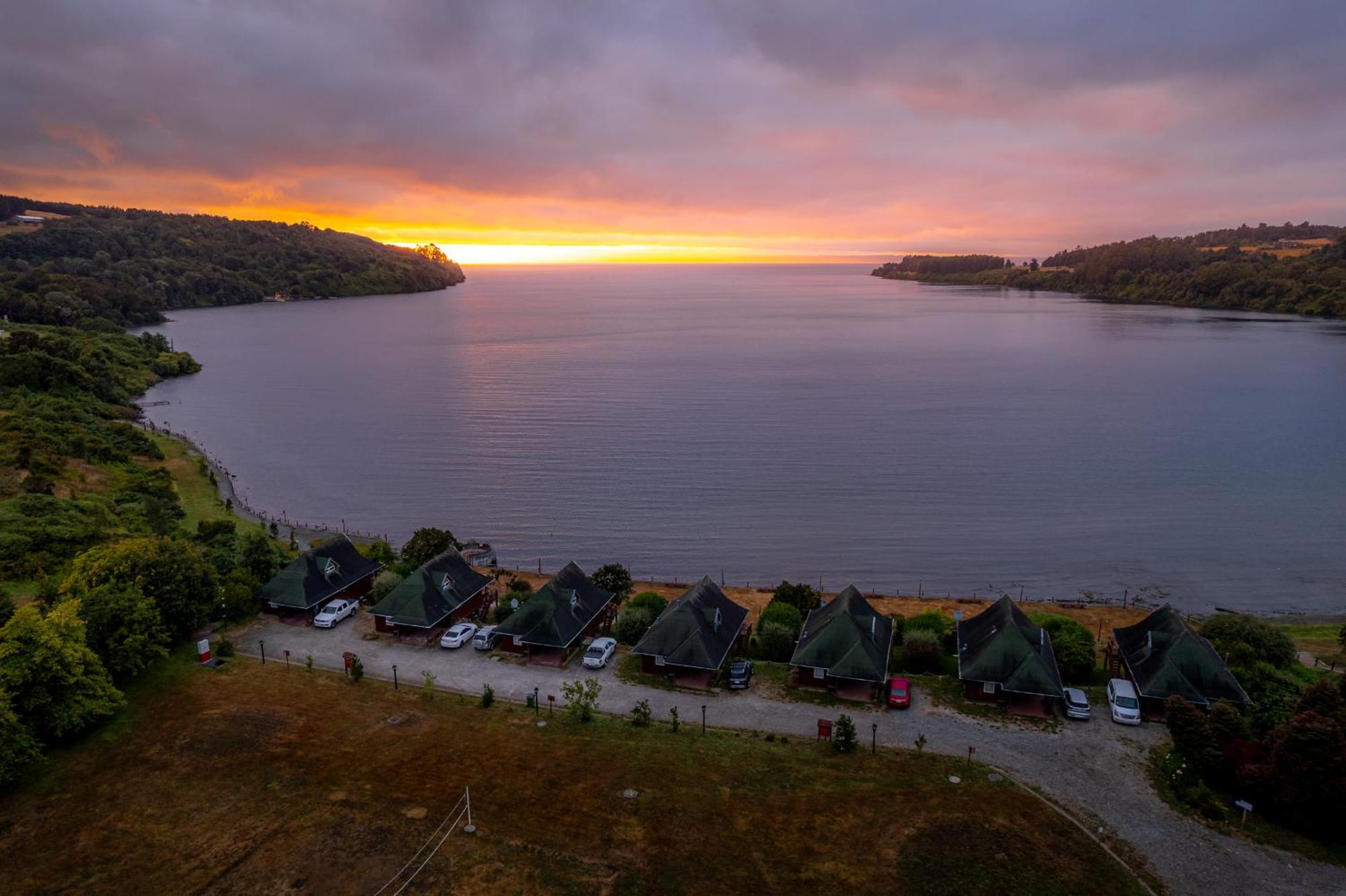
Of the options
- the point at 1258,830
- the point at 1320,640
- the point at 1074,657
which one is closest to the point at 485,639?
the point at 1074,657

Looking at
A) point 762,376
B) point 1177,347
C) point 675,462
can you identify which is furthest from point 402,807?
point 1177,347

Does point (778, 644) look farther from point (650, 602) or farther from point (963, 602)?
point (963, 602)

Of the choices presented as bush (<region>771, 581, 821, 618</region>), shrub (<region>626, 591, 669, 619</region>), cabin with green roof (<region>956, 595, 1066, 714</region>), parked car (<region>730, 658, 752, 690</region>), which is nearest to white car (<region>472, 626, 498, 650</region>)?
shrub (<region>626, 591, 669, 619</region>)

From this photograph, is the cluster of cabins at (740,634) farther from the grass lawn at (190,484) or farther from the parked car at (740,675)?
the grass lawn at (190,484)

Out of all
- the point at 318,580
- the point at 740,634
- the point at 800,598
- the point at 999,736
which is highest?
the point at 318,580

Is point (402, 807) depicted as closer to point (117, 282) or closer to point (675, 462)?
point (675, 462)

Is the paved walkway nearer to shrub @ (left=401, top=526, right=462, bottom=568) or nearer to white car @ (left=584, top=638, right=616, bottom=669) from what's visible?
white car @ (left=584, top=638, right=616, bottom=669)
